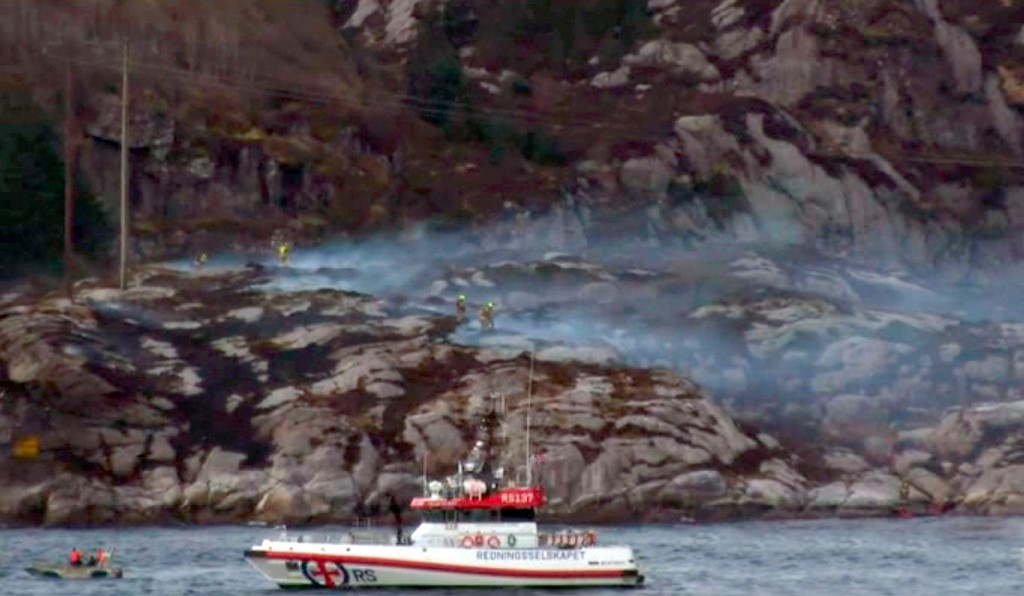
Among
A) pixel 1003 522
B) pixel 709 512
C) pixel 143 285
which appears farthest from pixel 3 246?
pixel 1003 522

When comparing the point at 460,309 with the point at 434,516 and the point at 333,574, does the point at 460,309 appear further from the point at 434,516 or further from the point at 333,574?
the point at 333,574

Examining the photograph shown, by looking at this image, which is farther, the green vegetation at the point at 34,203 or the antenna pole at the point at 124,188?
the green vegetation at the point at 34,203

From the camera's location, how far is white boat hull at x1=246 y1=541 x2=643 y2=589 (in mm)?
129250

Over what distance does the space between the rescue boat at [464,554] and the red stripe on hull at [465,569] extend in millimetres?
39

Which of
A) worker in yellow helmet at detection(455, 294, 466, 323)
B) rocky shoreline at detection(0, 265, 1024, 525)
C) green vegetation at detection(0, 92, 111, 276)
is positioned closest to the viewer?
rocky shoreline at detection(0, 265, 1024, 525)

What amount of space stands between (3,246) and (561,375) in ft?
118

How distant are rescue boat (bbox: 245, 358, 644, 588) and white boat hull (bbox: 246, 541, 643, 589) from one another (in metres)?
0.04

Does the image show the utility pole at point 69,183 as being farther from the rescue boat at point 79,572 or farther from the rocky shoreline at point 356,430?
the rescue boat at point 79,572

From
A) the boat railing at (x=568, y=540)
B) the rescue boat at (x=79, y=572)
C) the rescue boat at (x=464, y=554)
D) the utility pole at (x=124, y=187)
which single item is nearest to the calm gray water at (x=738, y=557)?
the rescue boat at (x=79, y=572)

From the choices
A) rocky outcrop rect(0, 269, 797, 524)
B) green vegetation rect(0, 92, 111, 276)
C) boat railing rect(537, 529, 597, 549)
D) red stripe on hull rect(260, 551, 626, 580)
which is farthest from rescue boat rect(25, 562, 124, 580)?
green vegetation rect(0, 92, 111, 276)

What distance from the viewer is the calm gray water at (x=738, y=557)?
13238 centimetres

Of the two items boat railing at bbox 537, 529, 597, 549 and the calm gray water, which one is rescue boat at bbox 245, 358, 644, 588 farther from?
the calm gray water

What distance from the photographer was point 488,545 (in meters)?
130

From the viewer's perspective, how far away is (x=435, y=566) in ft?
424
